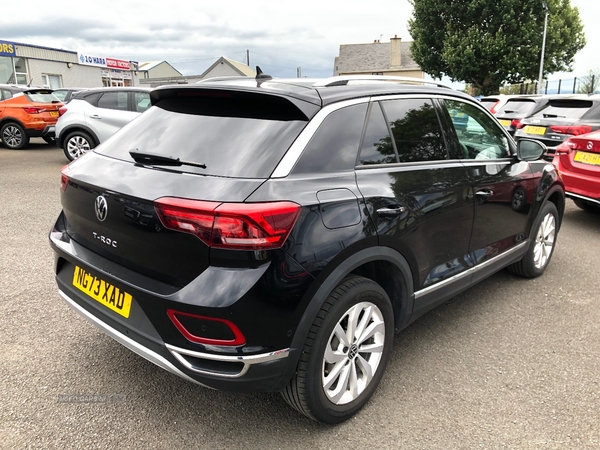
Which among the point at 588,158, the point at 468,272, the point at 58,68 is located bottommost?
the point at 468,272

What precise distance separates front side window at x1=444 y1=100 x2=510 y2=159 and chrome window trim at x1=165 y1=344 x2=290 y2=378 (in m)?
1.97

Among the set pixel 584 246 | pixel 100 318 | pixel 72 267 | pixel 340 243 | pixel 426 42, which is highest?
pixel 426 42

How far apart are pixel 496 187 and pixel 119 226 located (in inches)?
102

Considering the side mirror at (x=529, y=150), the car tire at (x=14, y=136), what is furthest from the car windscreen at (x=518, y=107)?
the car tire at (x=14, y=136)

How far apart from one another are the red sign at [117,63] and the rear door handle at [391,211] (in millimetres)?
37286

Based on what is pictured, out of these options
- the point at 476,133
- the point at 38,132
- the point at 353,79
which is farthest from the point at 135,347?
the point at 38,132

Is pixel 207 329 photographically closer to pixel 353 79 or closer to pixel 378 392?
pixel 378 392

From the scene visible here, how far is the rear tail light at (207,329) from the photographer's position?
6.65ft

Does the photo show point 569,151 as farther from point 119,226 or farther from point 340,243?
point 119,226

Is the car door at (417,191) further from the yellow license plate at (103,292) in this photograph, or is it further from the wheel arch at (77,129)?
the wheel arch at (77,129)

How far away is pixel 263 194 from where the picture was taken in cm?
206

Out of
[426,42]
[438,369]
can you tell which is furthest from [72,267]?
[426,42]

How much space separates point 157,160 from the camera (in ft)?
7.72

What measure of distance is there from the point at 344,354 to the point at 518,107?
35.2ft
